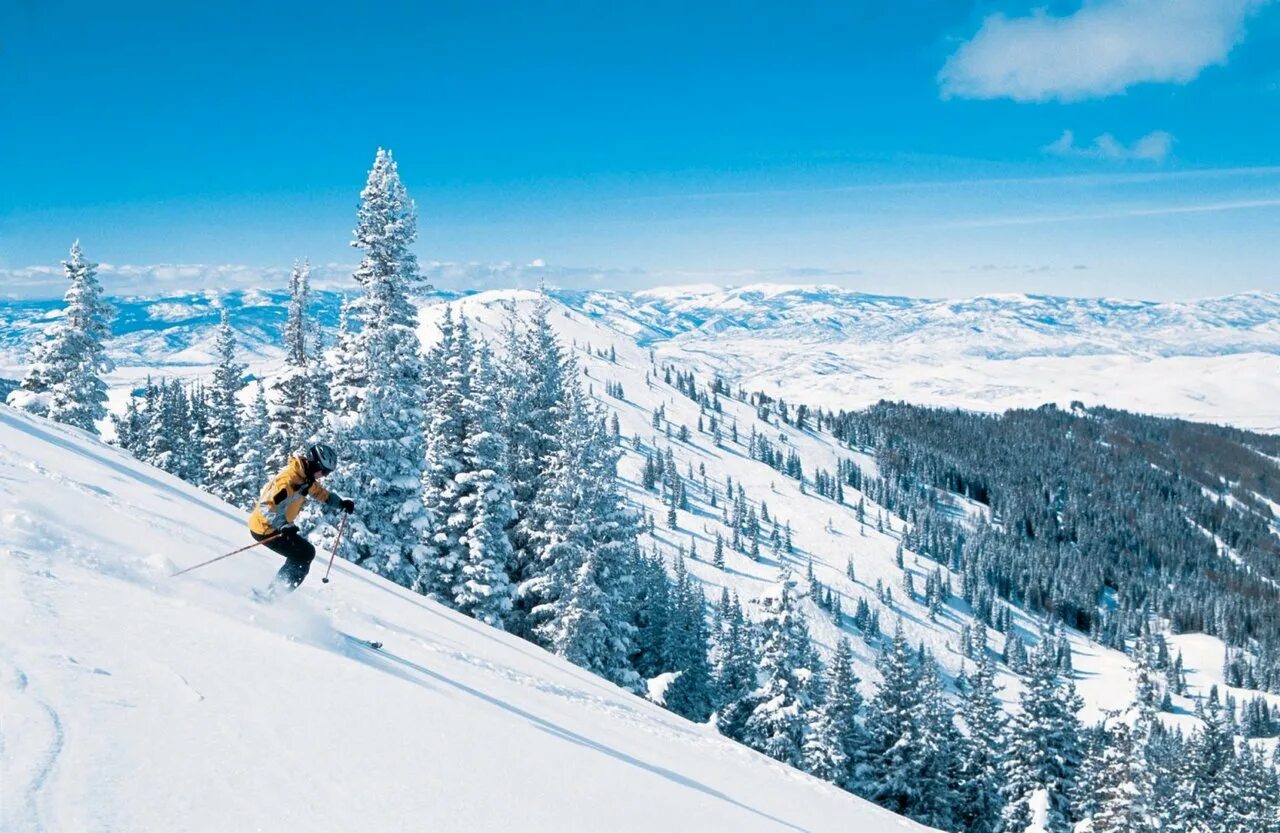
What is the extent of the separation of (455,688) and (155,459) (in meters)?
46.6

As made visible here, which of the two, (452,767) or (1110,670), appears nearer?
(452,767)

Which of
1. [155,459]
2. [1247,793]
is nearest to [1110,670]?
[1247,793]

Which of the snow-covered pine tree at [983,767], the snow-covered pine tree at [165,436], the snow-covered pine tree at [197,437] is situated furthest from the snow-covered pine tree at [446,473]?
the snow-covered pine tree at [983,767]

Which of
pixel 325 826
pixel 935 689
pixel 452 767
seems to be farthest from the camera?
pixel 935 689

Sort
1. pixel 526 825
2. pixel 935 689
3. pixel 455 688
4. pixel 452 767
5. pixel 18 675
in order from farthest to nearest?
pixel 935 689, pixel 455 688, pixel 452 767, pixel 526 825, pixel 18 675

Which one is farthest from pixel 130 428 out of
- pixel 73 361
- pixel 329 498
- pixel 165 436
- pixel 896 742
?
pixel 329 498

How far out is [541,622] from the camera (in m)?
29.4

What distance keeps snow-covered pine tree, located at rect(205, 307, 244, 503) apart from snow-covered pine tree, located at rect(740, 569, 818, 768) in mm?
30152

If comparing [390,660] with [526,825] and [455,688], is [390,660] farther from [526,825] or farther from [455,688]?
[526,825]

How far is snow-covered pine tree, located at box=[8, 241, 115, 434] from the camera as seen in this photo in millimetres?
35625

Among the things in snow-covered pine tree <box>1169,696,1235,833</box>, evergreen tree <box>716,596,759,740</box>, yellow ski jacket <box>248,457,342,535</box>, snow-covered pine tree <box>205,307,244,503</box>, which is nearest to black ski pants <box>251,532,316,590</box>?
yellow ski jacket <box>248,457,342,535</box>

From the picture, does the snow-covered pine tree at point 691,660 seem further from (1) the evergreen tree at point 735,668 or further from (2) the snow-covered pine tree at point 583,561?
(2) the snow-covered pine tree at point 583,561

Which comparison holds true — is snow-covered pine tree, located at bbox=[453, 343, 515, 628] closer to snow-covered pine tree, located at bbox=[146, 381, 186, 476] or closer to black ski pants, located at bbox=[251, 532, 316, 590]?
black ski pants, located at bbox=[251, 532, 316, 590]

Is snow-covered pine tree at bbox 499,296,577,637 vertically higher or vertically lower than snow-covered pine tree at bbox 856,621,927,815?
higher
